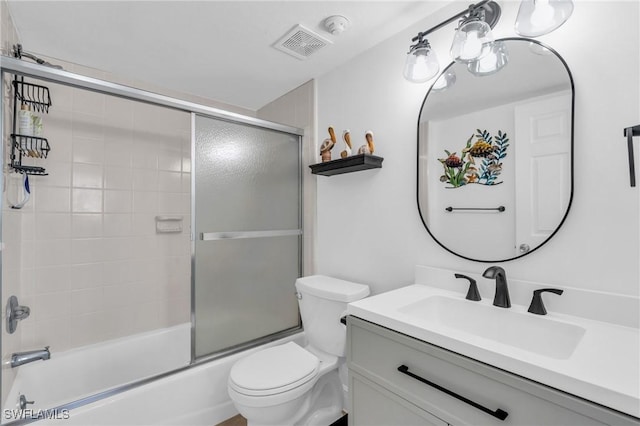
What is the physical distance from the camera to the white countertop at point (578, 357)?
2.10 ft

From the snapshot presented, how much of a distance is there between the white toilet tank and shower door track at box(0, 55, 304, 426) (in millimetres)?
442

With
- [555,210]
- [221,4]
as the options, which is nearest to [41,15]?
[221,4]

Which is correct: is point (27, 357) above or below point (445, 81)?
below

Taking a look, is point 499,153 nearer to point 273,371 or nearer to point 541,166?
point 541,166

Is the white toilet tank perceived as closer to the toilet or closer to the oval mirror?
the toilet

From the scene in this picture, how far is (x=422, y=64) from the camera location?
4.64 ft

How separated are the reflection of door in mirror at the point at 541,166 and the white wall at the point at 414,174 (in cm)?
4

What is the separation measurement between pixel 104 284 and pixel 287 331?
1.35m

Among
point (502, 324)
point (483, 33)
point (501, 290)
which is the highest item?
point (483, 33)

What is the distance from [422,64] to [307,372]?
5.27ft

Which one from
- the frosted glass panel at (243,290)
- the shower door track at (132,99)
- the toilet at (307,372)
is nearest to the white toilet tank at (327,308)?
the toilet at (307,372)

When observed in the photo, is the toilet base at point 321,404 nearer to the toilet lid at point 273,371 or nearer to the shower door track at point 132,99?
the toilet lid at point 273,371

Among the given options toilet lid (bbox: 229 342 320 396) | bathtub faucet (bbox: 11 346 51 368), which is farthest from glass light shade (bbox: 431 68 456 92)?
bathtub faucet (bbox: 11 346 51 368)

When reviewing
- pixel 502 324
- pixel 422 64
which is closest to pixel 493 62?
pixel 422 64
